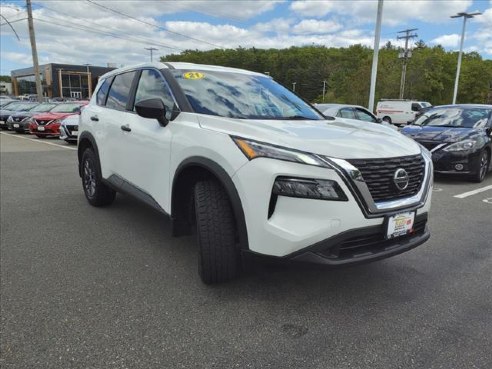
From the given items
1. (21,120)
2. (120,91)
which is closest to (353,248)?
(120,91)

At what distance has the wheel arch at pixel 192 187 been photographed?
8.94 ft

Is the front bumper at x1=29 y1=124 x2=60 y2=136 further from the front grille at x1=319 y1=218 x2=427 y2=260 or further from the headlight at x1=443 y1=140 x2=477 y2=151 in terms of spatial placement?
the front grille at x1=319 y1=218 x2=427 y2=260

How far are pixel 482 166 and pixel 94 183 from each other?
22.5ft

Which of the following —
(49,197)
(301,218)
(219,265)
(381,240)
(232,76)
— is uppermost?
(232,76)

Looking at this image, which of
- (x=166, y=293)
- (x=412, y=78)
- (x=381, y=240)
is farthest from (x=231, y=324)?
(x=412, y=78)

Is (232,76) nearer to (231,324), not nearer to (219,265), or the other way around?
(219,265)

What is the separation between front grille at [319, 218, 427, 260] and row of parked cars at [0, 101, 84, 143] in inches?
513

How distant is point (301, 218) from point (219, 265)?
73 centimetres

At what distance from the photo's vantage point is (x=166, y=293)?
310cm

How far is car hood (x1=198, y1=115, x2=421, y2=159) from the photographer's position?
8.76 feet

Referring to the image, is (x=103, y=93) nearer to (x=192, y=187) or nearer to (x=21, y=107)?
(x=192, y=187)

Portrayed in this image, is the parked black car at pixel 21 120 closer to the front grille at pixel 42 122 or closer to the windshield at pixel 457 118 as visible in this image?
the front grille at pixel 42 122

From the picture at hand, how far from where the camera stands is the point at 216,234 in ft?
9.34

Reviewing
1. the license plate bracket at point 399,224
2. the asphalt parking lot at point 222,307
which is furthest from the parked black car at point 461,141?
the license plate bracket at point 399,224
